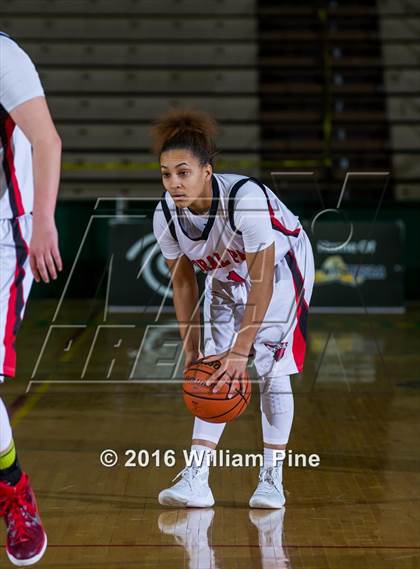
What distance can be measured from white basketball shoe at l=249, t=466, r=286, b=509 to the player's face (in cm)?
117

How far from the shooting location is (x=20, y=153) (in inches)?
101

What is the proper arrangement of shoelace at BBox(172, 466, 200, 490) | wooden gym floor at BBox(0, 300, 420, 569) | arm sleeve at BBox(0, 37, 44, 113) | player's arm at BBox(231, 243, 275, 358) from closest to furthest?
arm sleeve at BBox(0, 37, 44, 113) < wooden gym floor at BBox(0, 300, 420, 569) < player's arm at BBox(231, 243, 275, 358) < shoelace at BBox(172, 466, 200, 490)

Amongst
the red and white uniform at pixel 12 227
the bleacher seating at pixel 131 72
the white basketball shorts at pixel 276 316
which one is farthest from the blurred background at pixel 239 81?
the red and white uniform at pixel 12 227

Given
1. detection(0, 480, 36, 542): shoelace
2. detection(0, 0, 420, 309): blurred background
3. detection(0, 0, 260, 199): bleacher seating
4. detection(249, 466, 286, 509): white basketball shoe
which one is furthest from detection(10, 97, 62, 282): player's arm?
detection(0, 0, 260, 199): bleacher seating

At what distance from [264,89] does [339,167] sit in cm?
150

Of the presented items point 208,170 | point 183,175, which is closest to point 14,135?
point 183,175

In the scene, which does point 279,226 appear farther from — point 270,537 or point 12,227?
point 12,227

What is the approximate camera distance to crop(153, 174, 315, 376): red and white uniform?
3396mm

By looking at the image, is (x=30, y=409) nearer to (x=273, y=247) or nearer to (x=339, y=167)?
(x=273, y=247)

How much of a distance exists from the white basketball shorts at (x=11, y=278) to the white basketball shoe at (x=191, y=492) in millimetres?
1336

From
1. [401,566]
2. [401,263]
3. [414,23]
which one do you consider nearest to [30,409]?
[401,566]

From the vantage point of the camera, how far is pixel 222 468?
435cm

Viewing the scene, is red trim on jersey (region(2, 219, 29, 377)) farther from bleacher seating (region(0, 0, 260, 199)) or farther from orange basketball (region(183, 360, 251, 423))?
bleacher seating (region(0, 0, 260, 199))

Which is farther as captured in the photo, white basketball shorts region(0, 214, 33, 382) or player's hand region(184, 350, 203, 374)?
player's hand region(184, 350, 203, 374)
